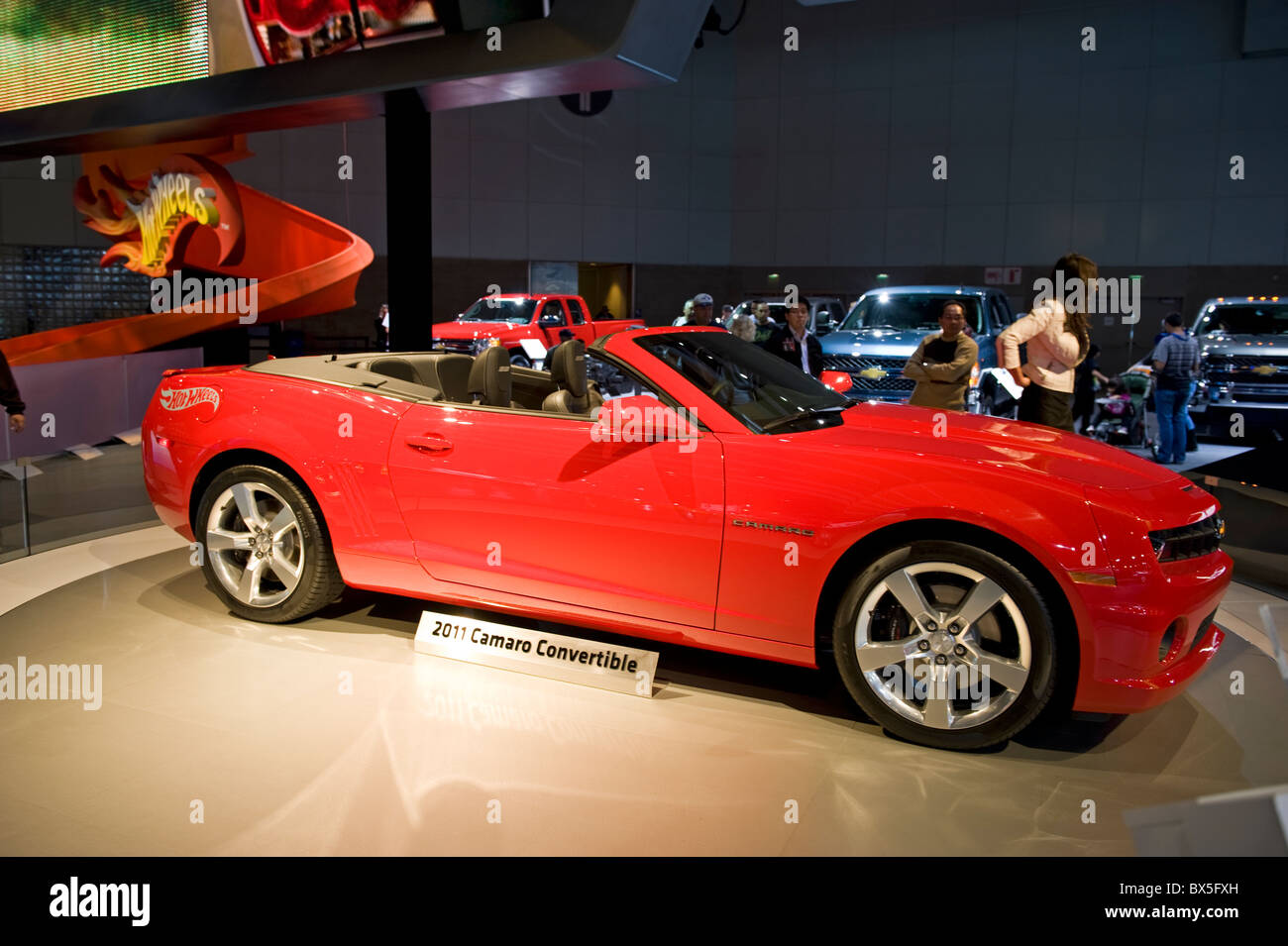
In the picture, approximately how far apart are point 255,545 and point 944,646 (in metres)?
3.09

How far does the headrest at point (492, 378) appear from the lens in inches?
157

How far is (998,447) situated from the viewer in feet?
11.0

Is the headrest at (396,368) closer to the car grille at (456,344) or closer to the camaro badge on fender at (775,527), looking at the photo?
the camaro badge on fender at (775,527)

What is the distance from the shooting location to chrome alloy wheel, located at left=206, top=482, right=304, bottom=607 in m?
4.18

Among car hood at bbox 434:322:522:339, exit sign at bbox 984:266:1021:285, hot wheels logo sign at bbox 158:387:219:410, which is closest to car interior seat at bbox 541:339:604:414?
hot wheels logo sign at bbox 158:387:219:410

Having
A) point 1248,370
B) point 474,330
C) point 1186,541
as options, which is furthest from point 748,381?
point 474,330

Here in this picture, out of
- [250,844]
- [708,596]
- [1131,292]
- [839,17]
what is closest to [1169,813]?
[708,596]

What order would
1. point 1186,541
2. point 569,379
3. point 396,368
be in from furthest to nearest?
point 396,368 < point 569,379 < point 1186,541

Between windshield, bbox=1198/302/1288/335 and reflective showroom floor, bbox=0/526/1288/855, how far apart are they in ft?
31.7

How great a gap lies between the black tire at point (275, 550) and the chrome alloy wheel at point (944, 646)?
7.93ft

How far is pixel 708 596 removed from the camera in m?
3.29

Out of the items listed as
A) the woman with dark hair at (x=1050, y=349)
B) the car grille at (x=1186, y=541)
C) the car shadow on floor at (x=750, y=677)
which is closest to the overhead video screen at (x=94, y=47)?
the car shadow on floor at (x=750, y=677)

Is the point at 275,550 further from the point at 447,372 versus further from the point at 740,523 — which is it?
the point at 740,523
